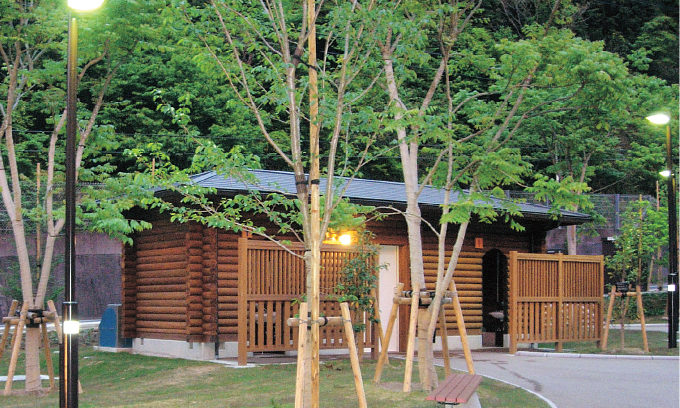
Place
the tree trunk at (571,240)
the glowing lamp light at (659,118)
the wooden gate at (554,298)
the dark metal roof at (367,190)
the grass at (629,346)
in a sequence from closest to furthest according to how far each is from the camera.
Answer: the dark metal roof at (367,190)
the glowing lamp light at (659,118)
the grass at (629,346)
the wooden gate at (554,298)
the tree trunk at (571,240)

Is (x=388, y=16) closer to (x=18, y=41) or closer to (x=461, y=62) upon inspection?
(x=461, y=62)

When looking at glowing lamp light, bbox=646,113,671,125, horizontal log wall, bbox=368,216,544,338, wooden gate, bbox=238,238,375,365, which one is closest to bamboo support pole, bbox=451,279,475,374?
wooden gate, bbox=238,238,375,365

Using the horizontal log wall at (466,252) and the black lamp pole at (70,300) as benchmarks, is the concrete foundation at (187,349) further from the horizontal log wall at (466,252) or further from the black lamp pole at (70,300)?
the black lamp pole at (70,300)

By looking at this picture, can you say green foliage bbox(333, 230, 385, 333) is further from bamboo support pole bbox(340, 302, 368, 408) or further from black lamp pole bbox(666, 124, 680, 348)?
black lamp pole bbox(666, 124, 680, 348)

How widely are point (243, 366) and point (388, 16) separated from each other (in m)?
7.99

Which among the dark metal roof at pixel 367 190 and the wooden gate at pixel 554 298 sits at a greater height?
the dark metal roof at pixel 367 190

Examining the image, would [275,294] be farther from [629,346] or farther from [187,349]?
[629,346]

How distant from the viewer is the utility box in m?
19.7

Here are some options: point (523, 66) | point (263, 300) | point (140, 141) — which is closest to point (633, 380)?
point (523, 66)

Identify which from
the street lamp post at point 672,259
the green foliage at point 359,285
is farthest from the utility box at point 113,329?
the street lamp post at point 672,259

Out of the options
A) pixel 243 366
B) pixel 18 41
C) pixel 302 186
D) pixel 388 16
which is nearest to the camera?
pixel 302 186

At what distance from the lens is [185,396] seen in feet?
39.4

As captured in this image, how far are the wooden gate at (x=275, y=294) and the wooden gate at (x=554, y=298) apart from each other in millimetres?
4023

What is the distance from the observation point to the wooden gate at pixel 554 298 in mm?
18938
